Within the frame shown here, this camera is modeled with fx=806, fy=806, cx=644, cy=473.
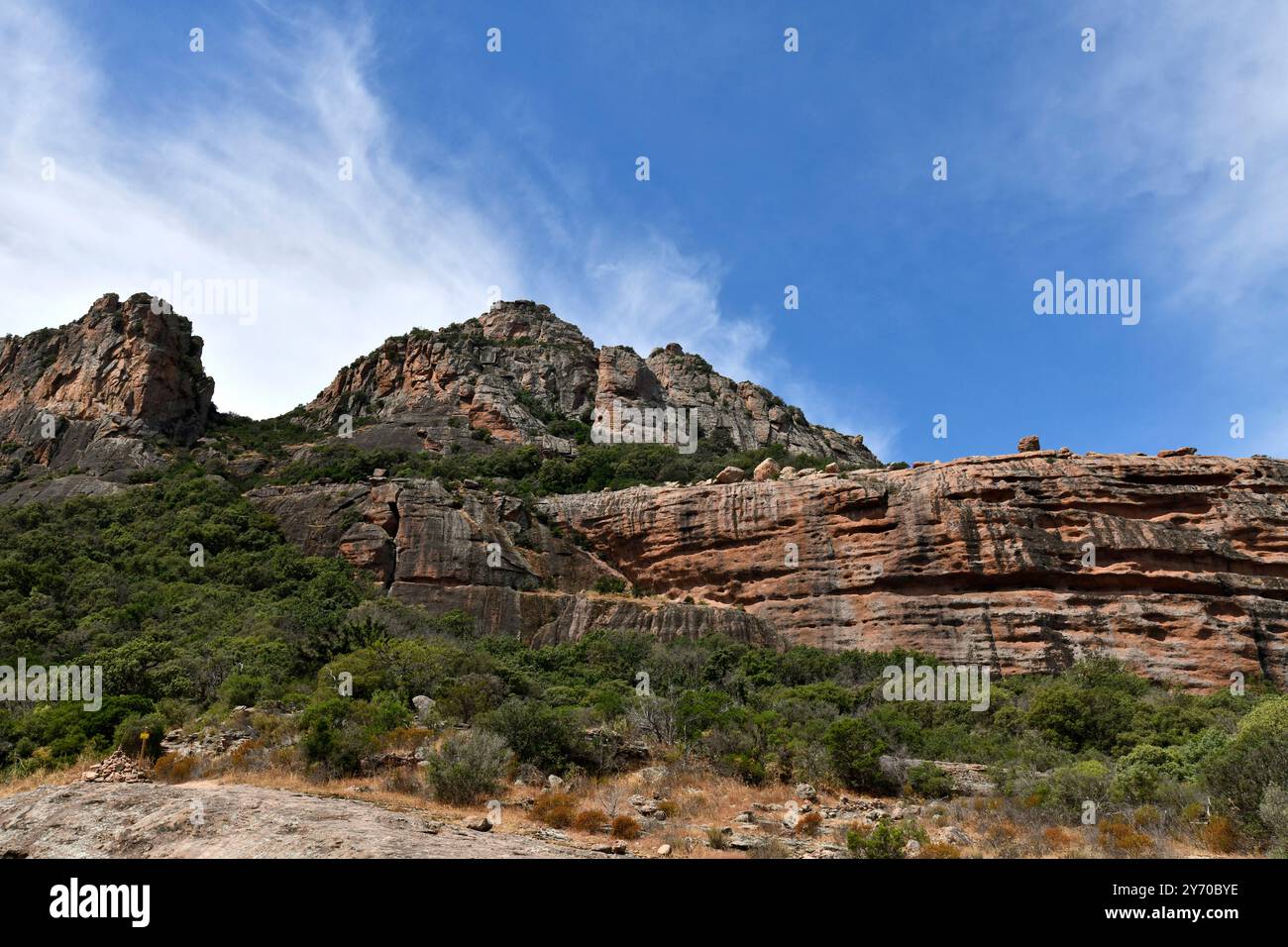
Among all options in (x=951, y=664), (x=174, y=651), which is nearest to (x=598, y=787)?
(x=174, y=651)

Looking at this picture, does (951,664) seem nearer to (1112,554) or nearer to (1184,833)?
(1112,554)

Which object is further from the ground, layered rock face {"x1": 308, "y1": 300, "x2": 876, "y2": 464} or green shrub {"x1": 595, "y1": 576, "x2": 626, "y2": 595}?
layered rock face {"x1": 308, "y1": 300, "x2": 876, "y2": 464}

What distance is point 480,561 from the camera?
117ft

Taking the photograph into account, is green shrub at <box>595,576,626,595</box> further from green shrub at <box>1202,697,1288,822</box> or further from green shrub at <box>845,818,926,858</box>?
green shrub at <box>845,818,926,858</box>

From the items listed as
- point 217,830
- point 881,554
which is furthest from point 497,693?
point 881,554

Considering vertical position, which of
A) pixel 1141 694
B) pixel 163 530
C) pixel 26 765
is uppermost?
pixel 163 530

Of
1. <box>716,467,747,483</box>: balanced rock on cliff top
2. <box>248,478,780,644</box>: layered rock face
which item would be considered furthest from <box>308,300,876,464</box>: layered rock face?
<box>716,467,747,483</box>: balanced rock on cliff top

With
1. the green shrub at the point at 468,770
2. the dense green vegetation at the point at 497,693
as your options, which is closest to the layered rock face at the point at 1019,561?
the dense green vegetation at the point at 497,693

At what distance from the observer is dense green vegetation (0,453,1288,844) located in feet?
48.7

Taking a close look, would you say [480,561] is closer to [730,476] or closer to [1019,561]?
[730,476]

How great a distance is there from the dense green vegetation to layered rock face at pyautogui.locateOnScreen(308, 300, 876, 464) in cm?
2216

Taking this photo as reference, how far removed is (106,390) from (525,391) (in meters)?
30.7
